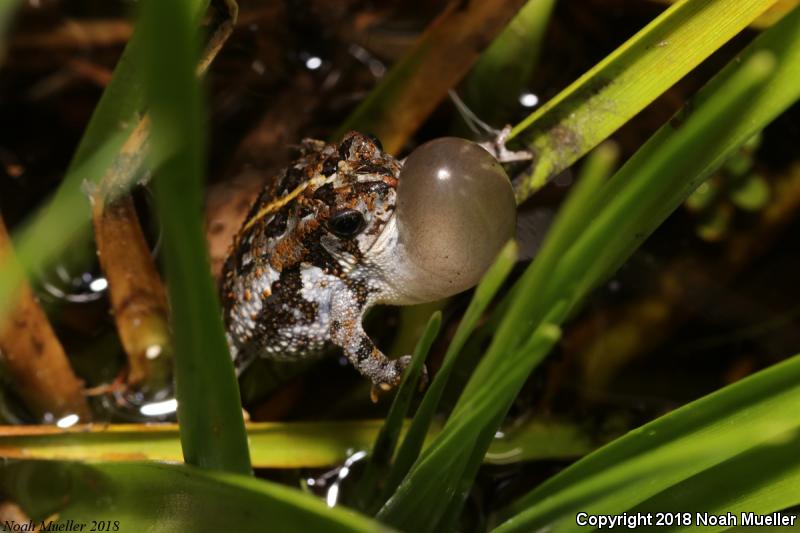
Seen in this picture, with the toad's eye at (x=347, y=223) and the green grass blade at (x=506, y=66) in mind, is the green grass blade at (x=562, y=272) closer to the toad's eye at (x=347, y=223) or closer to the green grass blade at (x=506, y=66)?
the toad's eye at (x=347, y=223)

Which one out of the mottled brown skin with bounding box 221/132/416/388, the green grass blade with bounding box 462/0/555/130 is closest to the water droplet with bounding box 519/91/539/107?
the green grass blade with bounding box 462/0/555/130

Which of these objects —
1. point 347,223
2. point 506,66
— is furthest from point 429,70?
point 347,223

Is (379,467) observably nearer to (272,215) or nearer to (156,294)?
(272,215)

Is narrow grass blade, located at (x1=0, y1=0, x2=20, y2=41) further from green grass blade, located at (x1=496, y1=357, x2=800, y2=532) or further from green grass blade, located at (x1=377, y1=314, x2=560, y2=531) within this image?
green grass blade, located at (x1=496, y1=357, x2=800, y2=532)

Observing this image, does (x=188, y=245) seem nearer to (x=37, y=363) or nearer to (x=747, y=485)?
(x=747, y=485)

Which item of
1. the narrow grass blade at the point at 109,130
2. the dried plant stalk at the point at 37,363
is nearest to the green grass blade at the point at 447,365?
the narrow grass blade at the point at 109,130

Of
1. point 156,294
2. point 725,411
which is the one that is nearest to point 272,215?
point 156,294
